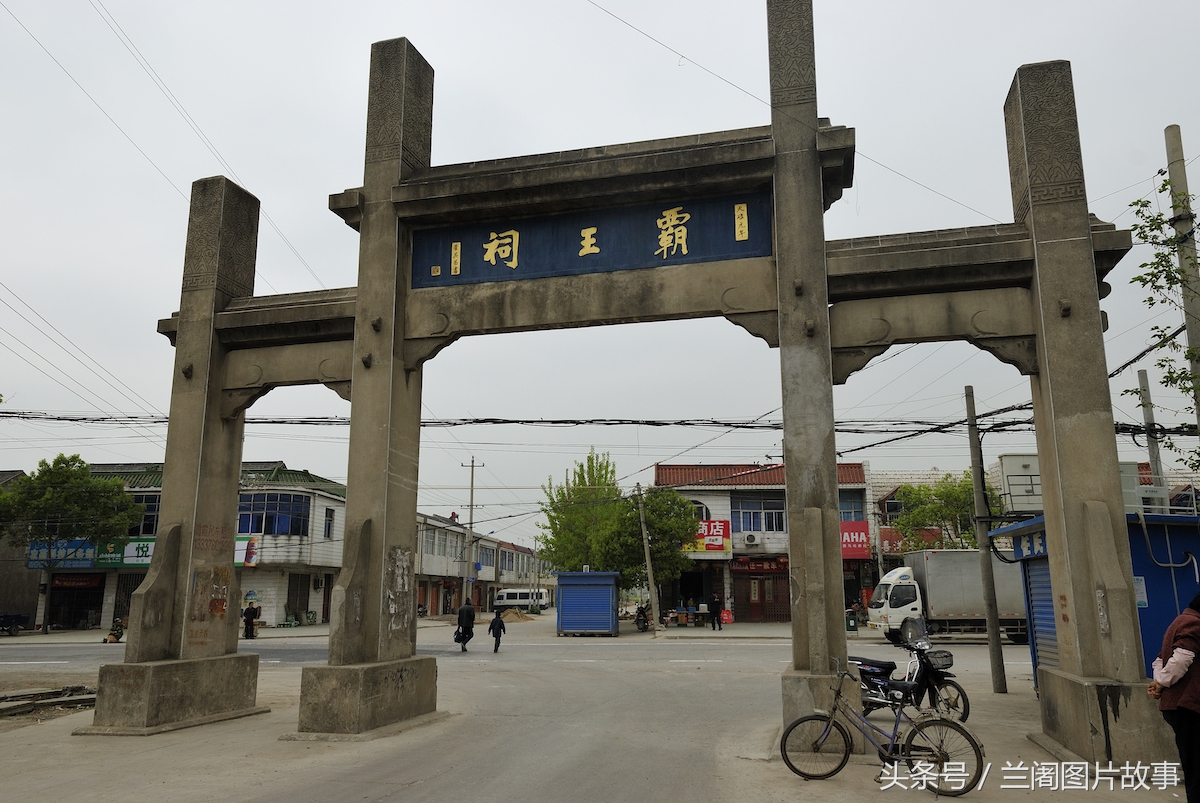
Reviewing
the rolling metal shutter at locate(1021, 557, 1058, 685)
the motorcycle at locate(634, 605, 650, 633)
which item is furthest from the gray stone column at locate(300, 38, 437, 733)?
the motorcycle at locate(634, 605, 650, 633)

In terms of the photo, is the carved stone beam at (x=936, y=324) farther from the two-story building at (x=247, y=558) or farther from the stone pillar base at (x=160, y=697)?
Answer: the two-story building at (x=247, y=558)

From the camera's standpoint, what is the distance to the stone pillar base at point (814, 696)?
27.5 feet

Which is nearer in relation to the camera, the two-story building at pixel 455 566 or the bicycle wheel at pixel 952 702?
the bicycle wheel at pixel 952 702

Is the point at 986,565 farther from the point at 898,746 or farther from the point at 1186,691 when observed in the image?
the point at 1186,691

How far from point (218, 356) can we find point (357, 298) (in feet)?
8.58

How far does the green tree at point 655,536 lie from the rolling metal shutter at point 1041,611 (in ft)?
77.6

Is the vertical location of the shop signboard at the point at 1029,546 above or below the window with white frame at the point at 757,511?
below

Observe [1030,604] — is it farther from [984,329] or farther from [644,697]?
[644,697]

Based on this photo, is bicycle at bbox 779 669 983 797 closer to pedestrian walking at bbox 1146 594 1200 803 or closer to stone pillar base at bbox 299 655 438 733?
pedestrian walking at bbox 1146 594 1200 803

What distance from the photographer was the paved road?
7203mm

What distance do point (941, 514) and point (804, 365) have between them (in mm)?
30458

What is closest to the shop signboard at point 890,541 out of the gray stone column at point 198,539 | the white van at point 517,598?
the white van at point 517,598

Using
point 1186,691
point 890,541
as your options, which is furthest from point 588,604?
point 1186,691

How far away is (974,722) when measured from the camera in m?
11.0
